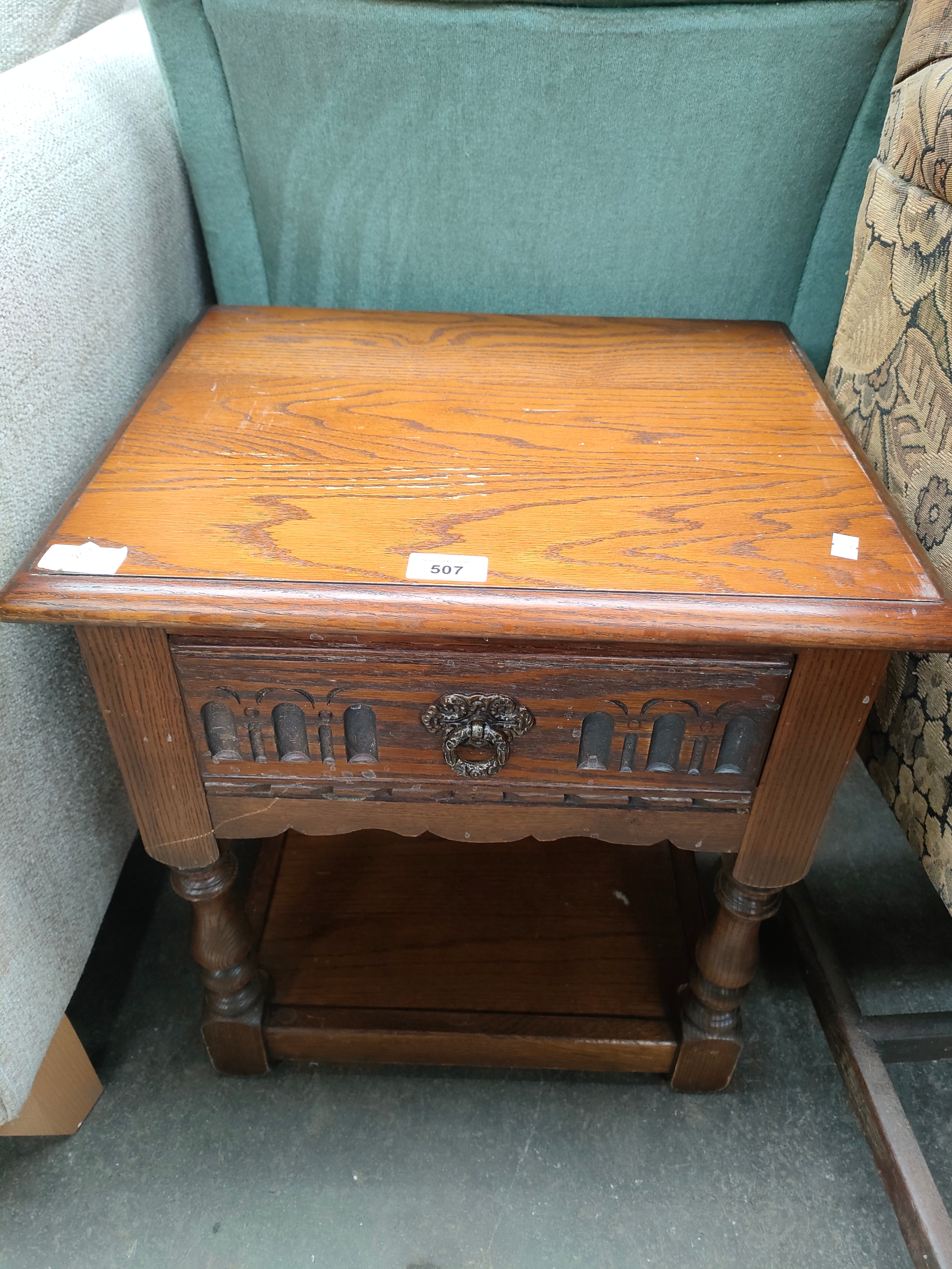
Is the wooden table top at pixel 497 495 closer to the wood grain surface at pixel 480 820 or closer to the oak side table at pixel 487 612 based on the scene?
the oak side table at pixel 487 612

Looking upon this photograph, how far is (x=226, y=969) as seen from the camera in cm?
76

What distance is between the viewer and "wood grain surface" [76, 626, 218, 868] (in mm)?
527

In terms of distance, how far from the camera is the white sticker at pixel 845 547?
519 millimetres

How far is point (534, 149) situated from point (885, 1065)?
93 centimetres

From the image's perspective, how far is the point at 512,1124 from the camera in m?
0.82

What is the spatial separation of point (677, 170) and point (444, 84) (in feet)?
0.76

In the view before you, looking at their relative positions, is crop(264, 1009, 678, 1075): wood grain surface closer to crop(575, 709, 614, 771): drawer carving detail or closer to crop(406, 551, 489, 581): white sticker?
crop(575, 709, 614, 771): drawer carving detail

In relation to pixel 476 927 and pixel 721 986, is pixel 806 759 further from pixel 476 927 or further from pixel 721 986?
pixel 476 927

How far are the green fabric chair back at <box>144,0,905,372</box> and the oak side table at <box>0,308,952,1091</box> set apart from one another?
0.35ft

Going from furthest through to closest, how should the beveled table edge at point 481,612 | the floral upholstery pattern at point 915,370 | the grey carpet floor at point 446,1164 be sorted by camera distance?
the grey carpet floor at point 446,1164
the floral upholstery pattern at point 915,370
the beveled table edge at point 481,612

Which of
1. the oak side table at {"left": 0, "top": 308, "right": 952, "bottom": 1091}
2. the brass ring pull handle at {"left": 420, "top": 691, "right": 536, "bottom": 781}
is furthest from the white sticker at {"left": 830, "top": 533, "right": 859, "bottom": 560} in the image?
the brass ring pull handle at {"left": 420, "top": 691, "right": 536, "bottom": 781}

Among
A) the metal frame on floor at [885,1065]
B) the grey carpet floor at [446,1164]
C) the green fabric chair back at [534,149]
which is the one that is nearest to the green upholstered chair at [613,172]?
the green fabric chair back at [534,149]

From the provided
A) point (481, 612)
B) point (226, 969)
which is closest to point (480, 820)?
point (481, 612)

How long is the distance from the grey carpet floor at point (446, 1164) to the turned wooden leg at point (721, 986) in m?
0.06
